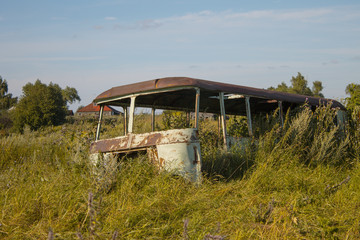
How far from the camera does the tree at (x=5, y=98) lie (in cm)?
7219

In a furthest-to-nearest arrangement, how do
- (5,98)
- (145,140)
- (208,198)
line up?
(5,98) < (145,140) < (208,198)

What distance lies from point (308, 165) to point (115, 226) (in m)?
4.00

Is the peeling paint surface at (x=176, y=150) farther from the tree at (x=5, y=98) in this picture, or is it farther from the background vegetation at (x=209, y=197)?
the tree at (x=5, y=98)

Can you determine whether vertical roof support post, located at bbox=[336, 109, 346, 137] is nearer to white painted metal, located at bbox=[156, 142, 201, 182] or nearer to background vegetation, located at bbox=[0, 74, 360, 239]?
background vegetation, located at bbox=[0, 74, 360, 239]

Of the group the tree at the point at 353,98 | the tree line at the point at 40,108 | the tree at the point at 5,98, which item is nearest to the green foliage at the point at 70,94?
the tree at the point at 5,98

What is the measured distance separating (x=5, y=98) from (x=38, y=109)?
38944 millimetres

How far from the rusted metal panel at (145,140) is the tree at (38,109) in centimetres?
3337

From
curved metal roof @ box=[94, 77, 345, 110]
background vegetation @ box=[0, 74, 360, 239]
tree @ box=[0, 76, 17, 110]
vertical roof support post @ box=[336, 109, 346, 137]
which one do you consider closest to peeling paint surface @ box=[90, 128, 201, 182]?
background vegetation @ box=[0, 74, 360, 239]

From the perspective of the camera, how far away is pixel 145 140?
606cm

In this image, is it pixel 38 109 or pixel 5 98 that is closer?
pixel 38 109

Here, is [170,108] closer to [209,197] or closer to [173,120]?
[173,120]

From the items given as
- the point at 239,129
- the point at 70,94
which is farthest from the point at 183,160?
the point at 70,94

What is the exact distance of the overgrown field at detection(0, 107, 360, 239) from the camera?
4301 millimetres

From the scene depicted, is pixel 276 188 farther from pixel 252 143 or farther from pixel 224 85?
pixel 224 85
